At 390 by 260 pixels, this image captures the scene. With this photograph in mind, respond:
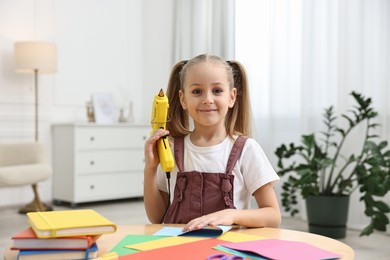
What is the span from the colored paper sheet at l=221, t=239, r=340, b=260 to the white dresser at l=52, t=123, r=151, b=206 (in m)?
4.21

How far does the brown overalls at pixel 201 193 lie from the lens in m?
1.44

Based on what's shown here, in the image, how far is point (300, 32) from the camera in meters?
4.43

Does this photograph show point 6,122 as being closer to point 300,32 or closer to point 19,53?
point 19,53

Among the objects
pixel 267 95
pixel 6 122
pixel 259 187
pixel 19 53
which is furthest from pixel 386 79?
pixel 6 122

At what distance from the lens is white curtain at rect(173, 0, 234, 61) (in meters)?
5.08

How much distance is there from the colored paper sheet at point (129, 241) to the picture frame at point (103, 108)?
4.47 metres

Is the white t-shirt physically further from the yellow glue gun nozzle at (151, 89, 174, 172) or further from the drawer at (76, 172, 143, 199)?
the drawer at (76, 172, 143, 199)

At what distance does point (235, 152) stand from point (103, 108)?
4.27m

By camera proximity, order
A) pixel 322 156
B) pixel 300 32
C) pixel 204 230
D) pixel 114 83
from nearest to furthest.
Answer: pixel 204 230 → pixel 322 156 → pixel 300 32 → pixel 114 83

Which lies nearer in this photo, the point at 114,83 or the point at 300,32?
the point at 300,32

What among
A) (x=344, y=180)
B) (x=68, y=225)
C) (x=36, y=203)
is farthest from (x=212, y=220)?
(x=36, y=203)

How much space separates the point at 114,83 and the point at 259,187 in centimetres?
473

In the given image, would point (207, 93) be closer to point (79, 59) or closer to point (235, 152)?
point (235, 152)

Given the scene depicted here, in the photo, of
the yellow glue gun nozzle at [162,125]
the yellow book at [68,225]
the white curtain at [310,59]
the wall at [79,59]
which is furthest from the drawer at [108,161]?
the yellow book at [68,225]
